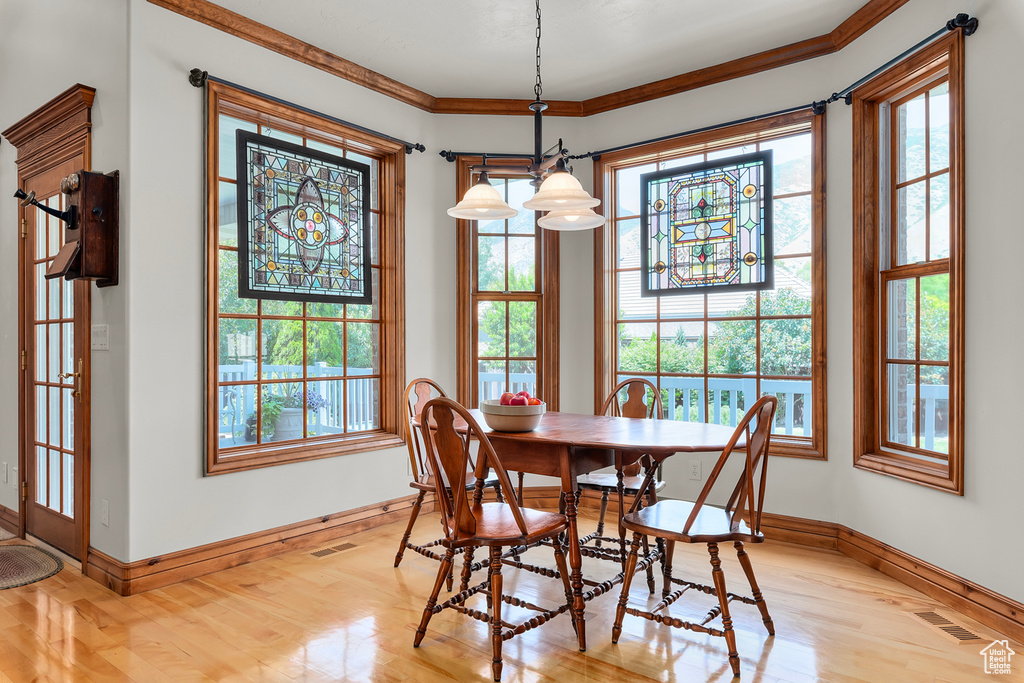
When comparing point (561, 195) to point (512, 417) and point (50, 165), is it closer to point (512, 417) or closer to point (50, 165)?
point (512, 417)

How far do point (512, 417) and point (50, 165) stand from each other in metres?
3.07

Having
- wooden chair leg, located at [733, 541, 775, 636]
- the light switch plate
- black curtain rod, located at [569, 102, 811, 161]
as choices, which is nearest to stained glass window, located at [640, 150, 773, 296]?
black curtain rod, located at [569, 102, 811, 161]

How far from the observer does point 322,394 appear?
3852 millimetres

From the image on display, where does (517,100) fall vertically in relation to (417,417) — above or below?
above

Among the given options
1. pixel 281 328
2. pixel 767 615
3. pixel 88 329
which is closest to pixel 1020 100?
pixel 767 615

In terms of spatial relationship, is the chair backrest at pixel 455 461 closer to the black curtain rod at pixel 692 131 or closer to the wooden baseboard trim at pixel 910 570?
the wooden baseboard trim at pixel 910 570

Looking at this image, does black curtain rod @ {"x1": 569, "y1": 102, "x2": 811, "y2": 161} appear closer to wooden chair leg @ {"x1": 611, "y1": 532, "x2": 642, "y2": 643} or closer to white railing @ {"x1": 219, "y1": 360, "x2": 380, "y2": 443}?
white railing @ {"x1": 219, "y1": 360, "x2": 380, "y2": 443}

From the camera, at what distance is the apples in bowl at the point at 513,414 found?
2.57 meters

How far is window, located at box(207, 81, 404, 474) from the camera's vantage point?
10.8 ft

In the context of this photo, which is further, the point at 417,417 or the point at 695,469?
the point at 695,469

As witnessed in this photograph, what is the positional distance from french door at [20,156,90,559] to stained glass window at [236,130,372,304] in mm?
814

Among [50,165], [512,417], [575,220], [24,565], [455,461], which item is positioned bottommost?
[24,565]

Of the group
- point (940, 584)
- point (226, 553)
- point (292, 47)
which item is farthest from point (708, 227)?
point (226, 553)

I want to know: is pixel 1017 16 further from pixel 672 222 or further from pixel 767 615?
pixel 767 615
